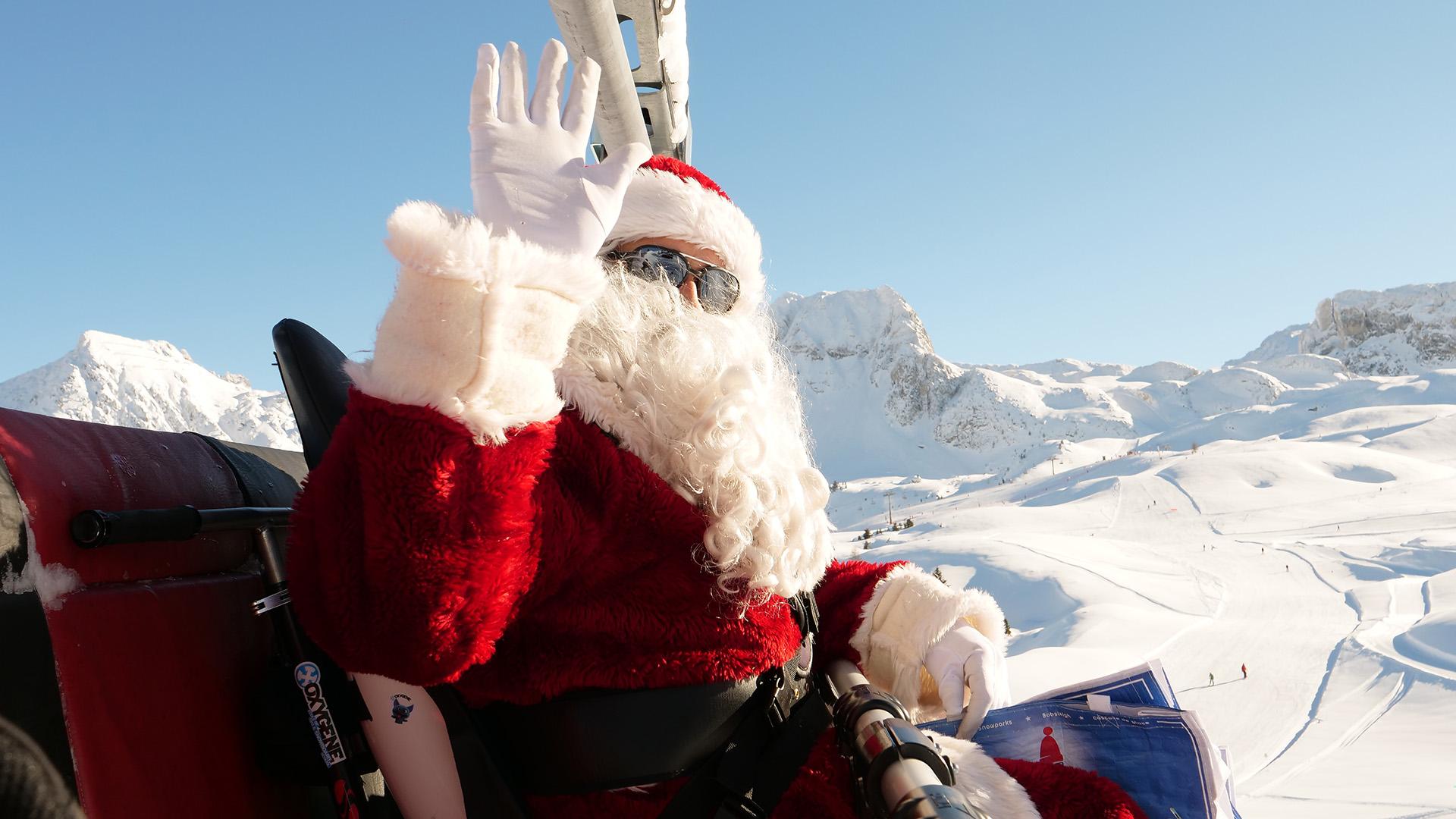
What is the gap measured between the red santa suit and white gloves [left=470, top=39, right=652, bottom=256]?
2.9 inches

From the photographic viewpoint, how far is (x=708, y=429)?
1301mm

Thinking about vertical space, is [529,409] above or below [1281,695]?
above

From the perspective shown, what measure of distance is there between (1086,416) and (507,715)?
114 meters

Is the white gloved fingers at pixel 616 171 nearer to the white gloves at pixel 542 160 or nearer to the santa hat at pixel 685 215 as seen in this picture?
the white gloves at pixel 542 160

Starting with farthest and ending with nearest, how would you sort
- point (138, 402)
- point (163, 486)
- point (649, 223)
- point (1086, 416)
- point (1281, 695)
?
point (1086, 416) < point (138, 402) < point (1281, 695) < point (649, 223) < point (163, 486)

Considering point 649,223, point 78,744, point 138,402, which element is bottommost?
point 78,744

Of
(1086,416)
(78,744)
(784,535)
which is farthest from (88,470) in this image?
(1086,416)

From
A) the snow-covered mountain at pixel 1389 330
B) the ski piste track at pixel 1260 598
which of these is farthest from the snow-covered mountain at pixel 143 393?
the snow-covered mountain at pixel 1389 330

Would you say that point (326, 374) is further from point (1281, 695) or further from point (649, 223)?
point (1281, 695)

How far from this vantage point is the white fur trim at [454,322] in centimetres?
104

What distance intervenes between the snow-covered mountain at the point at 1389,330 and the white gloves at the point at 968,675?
141m

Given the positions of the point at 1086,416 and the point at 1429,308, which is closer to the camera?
the point at 1086,416

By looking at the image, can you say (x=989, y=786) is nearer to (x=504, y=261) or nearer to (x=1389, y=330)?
(x=504, y=261)

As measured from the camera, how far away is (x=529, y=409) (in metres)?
1.13
